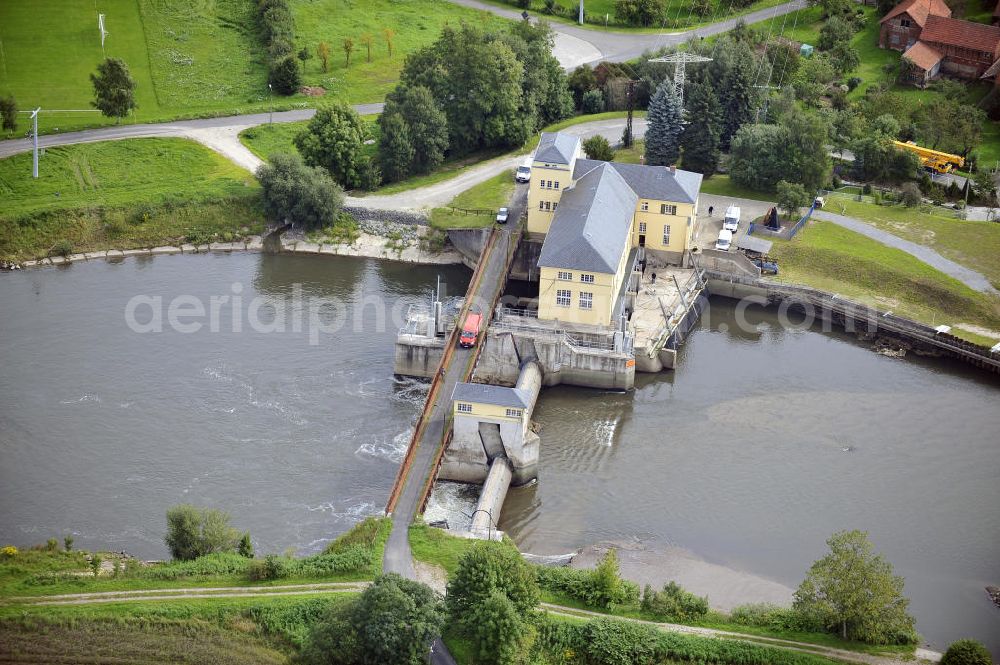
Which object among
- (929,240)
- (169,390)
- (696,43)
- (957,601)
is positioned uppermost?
(696,43)

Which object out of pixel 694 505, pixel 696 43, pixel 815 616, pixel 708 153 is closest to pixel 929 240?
pixel 708 153

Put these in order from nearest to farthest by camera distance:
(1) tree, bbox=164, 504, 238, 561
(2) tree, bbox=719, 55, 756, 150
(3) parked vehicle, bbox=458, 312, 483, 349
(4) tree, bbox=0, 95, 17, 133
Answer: (1) tree, bbox=164, 504, 238, 561 → (3) parked vehicle, bbox=458, 312, 483, 349 → (2) tree, bbox=719, 55, 756, 150 → (4) tree, bbox=0, 95, 17, 133

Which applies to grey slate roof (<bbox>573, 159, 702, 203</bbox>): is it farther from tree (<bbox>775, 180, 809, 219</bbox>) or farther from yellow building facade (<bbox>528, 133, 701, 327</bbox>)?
tree (<bbox>775, 180, 809, 219</bbox>)

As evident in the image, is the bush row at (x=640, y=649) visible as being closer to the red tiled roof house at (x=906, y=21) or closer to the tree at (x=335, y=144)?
the tree at (x=335, y=144)

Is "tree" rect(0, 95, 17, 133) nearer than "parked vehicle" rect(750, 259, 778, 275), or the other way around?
"parked vehicle" rect(750, 259, 778, 275)

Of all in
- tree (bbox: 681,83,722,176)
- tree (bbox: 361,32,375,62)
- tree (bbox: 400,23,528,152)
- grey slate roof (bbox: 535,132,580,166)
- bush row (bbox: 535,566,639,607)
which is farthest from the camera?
tree (bbox: 361,32,375,62)

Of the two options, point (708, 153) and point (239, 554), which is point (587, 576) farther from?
point (708, 153)

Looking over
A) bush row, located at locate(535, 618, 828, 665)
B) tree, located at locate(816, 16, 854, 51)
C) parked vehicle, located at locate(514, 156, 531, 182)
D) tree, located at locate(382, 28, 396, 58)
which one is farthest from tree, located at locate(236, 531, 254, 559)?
tree, located at locate(816, 16, 854, 51)

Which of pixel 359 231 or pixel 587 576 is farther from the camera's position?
pixel 359 231
